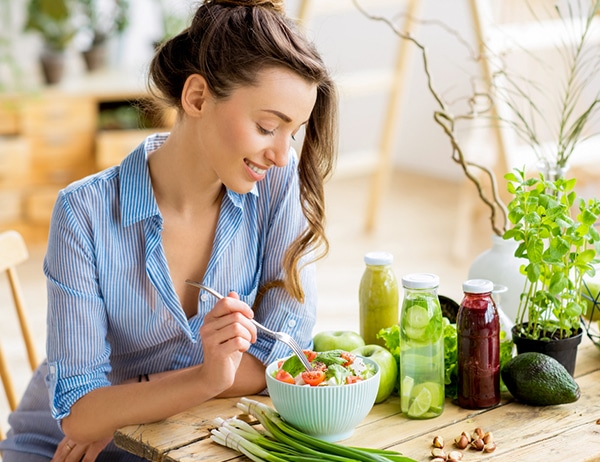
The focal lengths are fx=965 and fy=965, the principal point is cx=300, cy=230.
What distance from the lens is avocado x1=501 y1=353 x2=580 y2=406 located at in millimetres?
1506

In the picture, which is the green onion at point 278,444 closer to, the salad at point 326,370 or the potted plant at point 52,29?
the salad at point 326,370

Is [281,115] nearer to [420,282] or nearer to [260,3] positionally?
[260,3]

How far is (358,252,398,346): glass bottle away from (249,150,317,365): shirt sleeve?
0.10 metres

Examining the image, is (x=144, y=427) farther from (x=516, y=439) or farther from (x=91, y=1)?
(x=91, y=1)

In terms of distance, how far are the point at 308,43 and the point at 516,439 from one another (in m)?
0.71

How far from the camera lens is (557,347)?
159cm

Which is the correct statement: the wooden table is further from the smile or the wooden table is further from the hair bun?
the hair bun

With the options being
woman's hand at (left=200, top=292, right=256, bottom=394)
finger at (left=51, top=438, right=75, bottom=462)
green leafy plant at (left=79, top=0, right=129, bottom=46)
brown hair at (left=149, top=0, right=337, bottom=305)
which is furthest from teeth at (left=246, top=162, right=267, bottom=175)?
green leafy plant at (left=79, top=0, right=129, bottom=46)

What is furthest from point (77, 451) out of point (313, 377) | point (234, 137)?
point (234, 137)

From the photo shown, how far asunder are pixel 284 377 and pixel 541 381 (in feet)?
1.33

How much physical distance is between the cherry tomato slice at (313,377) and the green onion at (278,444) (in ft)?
0.24

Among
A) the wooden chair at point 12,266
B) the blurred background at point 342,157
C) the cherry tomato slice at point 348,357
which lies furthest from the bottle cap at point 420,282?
the blurred background at point 342,157

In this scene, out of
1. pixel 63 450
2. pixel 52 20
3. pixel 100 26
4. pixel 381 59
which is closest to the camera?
pixel 63 450

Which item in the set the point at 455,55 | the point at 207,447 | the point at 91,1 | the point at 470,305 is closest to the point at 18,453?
the point at 207,447
